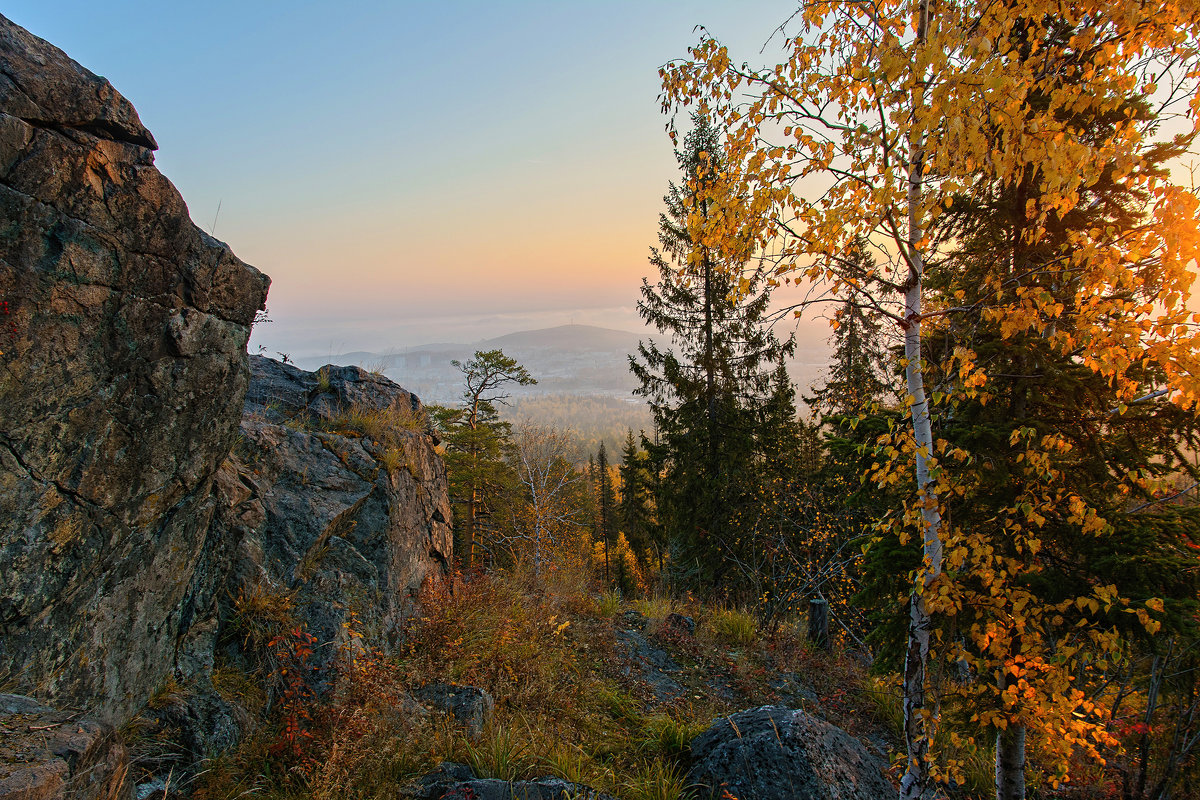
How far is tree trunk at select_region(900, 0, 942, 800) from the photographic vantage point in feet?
12.4

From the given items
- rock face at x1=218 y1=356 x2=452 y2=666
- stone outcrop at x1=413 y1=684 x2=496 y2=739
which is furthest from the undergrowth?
rock face at x1=218 y1=356 x2=452 y2=666

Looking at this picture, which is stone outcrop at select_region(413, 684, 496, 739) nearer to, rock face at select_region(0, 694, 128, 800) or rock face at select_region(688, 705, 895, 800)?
rock face at select_region(688, 705, 895, 800)

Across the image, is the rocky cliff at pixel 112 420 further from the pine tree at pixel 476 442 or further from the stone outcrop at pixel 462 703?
the pine tree at pixel 476 442

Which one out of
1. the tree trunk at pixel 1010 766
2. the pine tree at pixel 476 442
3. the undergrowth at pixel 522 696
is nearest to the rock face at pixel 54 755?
the undergrowth at pixel 522 696

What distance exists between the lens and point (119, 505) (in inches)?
164

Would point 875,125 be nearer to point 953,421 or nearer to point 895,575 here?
point 953,421

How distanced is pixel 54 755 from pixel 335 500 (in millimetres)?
4370

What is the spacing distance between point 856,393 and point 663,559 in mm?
19806

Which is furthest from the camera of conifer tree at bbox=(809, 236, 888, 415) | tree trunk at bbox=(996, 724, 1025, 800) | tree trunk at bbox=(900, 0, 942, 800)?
conifer tree at bbox=(809, 236, 888, 415)

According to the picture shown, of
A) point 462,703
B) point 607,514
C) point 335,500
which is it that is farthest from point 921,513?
point 607,514

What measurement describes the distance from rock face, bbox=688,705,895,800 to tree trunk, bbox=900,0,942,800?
0.62m

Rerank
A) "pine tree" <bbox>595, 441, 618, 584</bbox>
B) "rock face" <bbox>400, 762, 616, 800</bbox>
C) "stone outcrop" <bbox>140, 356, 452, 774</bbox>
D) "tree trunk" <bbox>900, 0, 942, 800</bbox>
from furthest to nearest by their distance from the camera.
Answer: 1. "pine tree" <bbox>595, 441, 618, 584</bbox>
2. "stone outcrop" <bbox>140, 356, 452, 774</bbox>
3. "rock face" <bbox>400, 762, 616, 800</bbox>
4. "tree trunk" <bbox>900, 0, 942, 800</bbox>

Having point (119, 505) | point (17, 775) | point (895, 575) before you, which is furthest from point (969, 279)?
point (119, 505)

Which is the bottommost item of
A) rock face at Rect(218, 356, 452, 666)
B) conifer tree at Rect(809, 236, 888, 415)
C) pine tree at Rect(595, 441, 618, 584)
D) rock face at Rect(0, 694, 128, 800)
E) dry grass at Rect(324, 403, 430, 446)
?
pine tree at Rect(595, 441, 618, 584)
